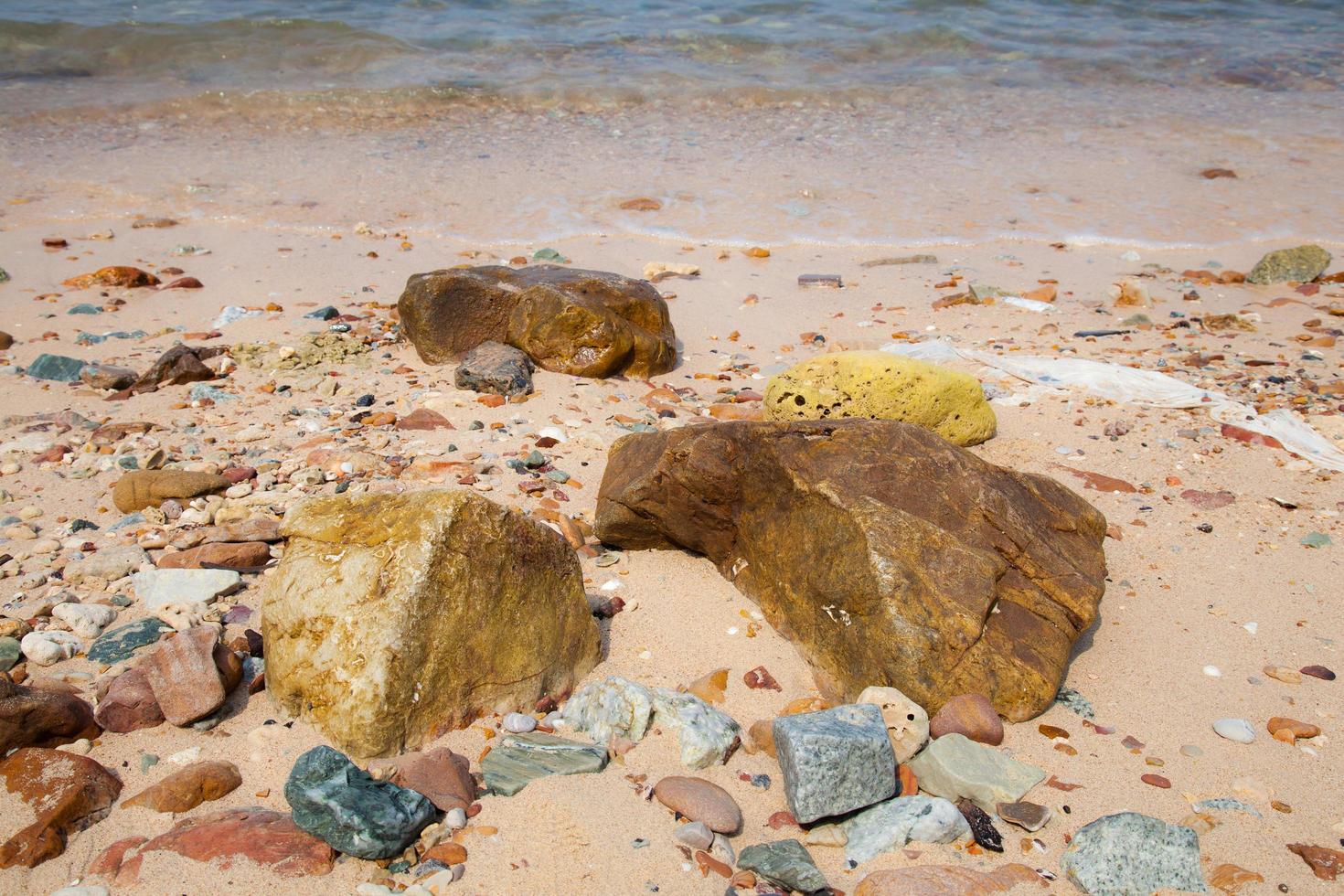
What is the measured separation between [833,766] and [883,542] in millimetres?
696

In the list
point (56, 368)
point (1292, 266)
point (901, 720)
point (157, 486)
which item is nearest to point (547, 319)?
point (157, 486)

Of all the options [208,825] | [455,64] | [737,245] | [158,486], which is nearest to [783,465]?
[208,825]

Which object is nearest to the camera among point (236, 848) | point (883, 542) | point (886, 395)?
Result: point (236, 848)

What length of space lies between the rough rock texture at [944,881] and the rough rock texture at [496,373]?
282cm

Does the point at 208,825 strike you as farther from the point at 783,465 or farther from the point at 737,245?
the point at 737,245

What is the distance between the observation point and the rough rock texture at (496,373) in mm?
4457

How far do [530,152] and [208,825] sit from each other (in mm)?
7529

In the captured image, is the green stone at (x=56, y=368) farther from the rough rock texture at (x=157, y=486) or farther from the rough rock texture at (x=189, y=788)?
the rough rock texture at (x=189, y=788)

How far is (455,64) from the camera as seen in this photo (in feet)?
38.0

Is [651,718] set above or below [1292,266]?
below

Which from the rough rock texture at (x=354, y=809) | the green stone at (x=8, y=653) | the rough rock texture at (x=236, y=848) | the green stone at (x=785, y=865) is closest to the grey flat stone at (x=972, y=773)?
the green stone at (x=785, y=865)

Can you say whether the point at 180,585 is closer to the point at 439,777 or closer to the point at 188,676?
the point at 188,676

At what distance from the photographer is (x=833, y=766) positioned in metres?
2.29

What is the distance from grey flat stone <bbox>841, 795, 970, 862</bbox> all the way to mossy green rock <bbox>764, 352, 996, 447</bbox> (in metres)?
2.00
